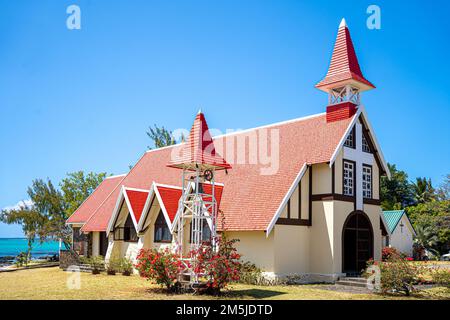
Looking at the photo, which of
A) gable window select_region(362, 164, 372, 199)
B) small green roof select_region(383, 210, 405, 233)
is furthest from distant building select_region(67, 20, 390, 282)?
small green roof select_region(383, 210, 405, 233)

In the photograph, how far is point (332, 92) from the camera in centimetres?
2711

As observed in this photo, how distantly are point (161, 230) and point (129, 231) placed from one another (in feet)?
10.3

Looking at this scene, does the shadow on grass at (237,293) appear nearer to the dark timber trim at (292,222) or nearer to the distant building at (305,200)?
the distant building at (305,200)

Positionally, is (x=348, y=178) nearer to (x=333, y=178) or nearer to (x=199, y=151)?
(x=333, y=178)


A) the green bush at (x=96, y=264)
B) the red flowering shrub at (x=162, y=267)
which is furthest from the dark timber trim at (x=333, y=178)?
the green bush at (x=96, y=264)

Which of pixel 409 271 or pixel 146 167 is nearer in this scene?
pixel 409 271

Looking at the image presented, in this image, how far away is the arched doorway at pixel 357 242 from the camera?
25847 mm

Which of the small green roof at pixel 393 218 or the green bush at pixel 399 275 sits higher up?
the small green roof at pixel 393 218

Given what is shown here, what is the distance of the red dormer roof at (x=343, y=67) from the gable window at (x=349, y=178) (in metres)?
4.19

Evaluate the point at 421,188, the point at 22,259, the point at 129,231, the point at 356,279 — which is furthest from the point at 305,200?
the point at 421,188

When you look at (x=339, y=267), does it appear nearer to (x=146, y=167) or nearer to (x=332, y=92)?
(x=332, y=92)

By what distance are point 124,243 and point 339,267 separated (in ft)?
41.6
